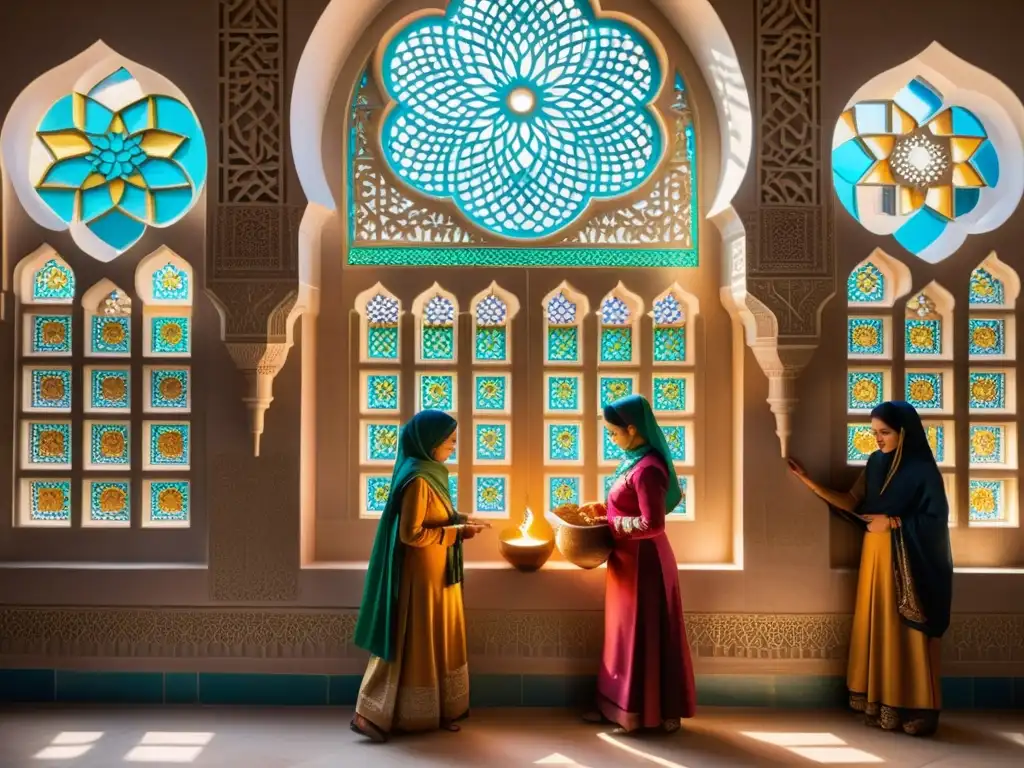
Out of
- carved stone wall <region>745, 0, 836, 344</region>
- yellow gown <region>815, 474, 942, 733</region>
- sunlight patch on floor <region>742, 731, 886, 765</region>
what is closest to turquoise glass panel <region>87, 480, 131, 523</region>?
sunlight patch on floor <region>742, 731, 886, 765</region>

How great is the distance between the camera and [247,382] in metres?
3.79

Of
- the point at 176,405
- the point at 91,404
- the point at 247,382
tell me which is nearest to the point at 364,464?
the point at 247,382

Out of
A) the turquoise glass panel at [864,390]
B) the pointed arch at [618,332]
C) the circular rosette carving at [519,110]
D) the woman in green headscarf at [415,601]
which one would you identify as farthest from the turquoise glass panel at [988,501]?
the woman in green headscarf at [415,601]

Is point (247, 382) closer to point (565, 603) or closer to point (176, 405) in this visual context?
point (176, 405)

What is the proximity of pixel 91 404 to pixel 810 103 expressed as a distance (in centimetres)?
356

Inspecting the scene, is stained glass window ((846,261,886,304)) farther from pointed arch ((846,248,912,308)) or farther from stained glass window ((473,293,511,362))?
stained glass window ((473,293,511,362))

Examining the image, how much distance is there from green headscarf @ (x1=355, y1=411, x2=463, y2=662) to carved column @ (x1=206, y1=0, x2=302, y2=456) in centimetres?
79

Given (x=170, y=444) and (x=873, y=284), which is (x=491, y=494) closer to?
(x=170, y=444)

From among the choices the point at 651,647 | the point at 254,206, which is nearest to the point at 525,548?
the point at 651,647

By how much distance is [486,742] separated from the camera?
11.1 feet

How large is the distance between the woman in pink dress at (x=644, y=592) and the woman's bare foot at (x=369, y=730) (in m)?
0.95

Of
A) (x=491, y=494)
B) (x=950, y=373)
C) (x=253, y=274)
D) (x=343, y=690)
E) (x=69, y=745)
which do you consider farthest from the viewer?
(x=491, y=494)

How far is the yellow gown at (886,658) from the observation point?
343 centimetres

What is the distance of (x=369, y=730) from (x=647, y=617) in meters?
1.20
